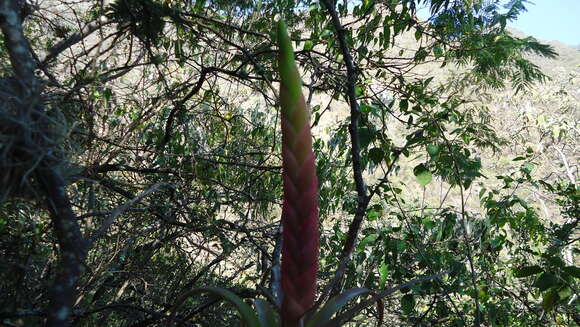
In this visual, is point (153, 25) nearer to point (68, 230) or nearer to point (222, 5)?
point (68, 230)

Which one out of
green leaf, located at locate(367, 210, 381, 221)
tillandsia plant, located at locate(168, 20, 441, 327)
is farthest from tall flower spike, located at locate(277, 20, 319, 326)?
green leaf, located at locate(367, 210, 381, 221)

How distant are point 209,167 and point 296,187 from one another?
2.18m

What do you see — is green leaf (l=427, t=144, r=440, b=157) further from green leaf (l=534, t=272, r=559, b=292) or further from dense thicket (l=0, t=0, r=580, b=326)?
green leaf (l=534, t=272, r=559, b=292)

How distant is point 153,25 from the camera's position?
56.6 inches

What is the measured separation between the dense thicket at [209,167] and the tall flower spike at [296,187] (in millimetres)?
182

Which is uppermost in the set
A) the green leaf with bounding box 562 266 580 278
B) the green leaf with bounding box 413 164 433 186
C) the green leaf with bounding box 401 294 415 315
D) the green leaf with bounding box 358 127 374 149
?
the green leaf with bounding box 358 127 374 149

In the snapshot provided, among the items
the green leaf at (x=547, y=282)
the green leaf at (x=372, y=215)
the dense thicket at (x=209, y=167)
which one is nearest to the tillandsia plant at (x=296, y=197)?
the dense thicket at (x=209, y=167)

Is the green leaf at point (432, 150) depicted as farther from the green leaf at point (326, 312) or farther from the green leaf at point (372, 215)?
the green leaf at point (326, 312)

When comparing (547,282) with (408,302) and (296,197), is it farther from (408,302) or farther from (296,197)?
(296,197)

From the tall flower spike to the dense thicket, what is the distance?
0.60ft

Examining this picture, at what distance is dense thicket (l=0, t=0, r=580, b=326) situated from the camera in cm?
71

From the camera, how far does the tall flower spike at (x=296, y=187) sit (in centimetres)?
49

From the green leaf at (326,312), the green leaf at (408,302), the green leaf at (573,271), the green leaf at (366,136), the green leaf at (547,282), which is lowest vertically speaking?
the green leaf at (326,312)

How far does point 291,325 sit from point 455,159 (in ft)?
4.79
